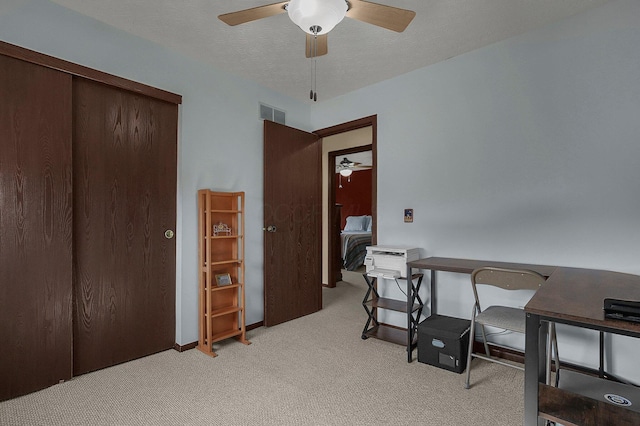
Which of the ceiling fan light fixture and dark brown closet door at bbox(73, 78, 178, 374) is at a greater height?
the ceiling fan light fixture

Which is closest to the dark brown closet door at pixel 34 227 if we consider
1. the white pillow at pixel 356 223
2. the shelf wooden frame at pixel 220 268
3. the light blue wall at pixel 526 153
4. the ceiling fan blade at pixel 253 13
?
the shelf wooden frame at pixel 220 268

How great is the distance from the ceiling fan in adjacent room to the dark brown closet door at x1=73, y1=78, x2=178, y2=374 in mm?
1262

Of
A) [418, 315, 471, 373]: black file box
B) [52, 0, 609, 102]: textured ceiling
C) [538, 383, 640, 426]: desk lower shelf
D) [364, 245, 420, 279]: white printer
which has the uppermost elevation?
[52, 0, 609, 102]: textured ceiling

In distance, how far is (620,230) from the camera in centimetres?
215

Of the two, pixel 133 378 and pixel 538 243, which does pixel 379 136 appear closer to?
pixel 538 243

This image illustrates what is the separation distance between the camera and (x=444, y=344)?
2412mm

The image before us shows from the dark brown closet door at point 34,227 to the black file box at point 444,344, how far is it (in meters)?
2.56

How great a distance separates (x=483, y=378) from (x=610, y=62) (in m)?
2.34

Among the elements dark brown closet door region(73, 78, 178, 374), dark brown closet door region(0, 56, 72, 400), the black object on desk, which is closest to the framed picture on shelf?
dark brown closet door region(73, 78, 178, 374)

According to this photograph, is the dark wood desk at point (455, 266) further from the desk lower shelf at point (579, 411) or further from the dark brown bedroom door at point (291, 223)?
the dark brown bedroom door at point (291, 223)

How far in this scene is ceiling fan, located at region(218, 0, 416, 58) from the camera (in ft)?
4.99

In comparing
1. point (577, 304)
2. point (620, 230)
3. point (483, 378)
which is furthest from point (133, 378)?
point (620, 230)

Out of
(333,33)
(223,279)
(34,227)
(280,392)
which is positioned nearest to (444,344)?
(280,392)

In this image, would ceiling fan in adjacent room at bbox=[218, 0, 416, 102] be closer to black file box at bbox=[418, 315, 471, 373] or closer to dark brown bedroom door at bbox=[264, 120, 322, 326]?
dark brown bedroom door at bbox=[264, 120, 322, 326]
